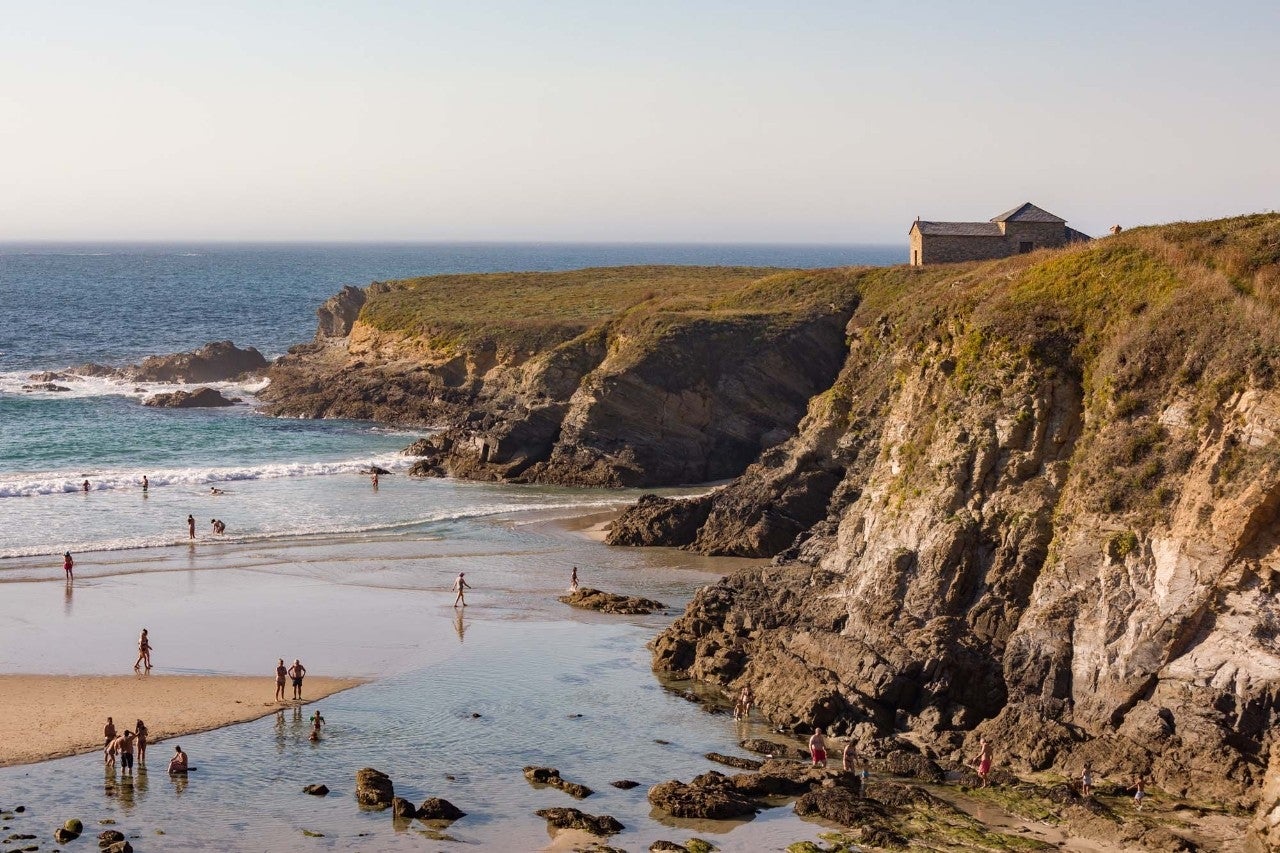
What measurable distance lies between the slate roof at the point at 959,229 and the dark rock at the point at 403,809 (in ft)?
155

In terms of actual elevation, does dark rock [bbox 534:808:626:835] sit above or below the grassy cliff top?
below

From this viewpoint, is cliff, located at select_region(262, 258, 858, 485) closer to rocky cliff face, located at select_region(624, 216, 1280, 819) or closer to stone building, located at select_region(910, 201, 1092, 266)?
stone building, located at select_region(910, 201, 1092, 266)

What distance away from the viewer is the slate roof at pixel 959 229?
6469 cm

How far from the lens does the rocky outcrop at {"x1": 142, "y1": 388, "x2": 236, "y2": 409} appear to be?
78.0 m

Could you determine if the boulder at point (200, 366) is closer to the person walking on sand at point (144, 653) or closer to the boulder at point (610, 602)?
the boulder at point (610, 602)

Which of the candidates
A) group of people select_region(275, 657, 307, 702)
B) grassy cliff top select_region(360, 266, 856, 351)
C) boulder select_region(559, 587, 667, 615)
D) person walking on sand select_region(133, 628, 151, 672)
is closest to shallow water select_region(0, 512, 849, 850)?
person walking on sand select_region(133, 628, 151, 672)

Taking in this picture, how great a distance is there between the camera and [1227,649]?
24844 mm

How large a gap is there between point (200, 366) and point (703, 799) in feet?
243

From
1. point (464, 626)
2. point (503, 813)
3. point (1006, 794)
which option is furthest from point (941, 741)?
point (464, 626)

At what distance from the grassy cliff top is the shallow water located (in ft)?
→ 85.3

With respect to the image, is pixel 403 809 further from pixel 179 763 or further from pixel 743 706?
pixel 743 706

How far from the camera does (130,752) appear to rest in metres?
25.9

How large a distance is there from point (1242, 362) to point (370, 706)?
62.4 feet

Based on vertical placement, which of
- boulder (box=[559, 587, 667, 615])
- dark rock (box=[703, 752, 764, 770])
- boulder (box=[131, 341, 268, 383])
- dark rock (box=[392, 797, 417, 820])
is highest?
boulder (box=[131, 341, 268, 383])
